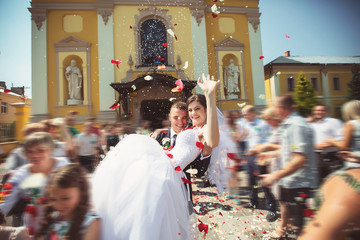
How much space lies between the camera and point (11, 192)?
1891 millimetres

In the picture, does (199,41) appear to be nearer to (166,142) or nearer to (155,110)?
(155,110)

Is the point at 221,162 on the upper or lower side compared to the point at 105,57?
lower

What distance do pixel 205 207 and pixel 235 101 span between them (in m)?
9.85

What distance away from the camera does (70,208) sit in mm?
1361

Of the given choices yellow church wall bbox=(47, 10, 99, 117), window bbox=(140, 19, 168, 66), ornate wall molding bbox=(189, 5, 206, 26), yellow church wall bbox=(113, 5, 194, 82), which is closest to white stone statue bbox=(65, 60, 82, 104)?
yellow church wall bbox=(47, 10, 99, 117)

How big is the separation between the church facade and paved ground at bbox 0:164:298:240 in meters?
7.51

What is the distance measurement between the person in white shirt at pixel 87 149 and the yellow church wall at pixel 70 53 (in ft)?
24.0

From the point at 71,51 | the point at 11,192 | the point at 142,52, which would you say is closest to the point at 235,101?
the point at 142,52

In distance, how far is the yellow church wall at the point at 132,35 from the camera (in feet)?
40.6

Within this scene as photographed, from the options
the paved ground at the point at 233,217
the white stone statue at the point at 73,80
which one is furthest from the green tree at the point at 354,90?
the white stone statue at the point at 73,80

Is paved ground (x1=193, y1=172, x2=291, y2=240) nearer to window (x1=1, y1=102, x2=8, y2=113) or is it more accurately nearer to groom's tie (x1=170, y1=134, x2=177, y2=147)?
groom's tie (x1=170, y1=134, x2=177, y2=147)

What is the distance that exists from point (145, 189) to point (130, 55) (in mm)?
12139

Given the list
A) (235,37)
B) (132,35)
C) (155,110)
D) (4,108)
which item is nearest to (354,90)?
(235,37)

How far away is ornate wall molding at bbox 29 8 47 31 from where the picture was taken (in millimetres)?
11734
